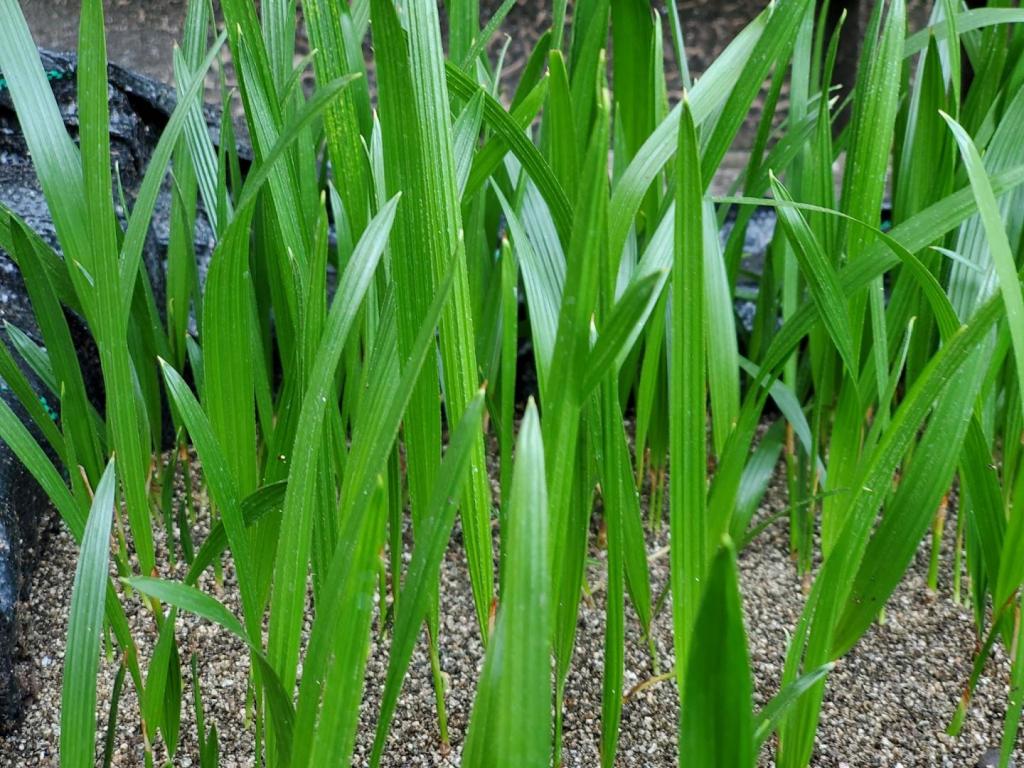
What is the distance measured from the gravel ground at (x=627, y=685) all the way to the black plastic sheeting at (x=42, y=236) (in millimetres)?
28

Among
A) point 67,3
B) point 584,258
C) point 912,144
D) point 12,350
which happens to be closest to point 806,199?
point 912,144

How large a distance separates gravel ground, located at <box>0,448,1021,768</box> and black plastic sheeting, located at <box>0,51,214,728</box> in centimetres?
3

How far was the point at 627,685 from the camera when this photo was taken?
0.72 meters

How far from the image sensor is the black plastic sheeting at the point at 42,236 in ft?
2.26

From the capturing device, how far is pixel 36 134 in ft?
1.97

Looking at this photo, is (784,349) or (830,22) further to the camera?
(830,22)

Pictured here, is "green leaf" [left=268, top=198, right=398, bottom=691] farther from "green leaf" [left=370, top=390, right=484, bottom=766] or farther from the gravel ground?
the gravel ground

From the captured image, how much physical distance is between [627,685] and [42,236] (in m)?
0.70

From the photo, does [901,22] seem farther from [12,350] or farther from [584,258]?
[12,350]

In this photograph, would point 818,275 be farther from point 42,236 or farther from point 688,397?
point 42,236

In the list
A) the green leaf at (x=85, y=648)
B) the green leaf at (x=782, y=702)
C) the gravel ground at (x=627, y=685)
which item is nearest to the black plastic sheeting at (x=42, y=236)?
the gravel ground at (x=627, y=685)

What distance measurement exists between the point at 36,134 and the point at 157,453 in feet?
1.10

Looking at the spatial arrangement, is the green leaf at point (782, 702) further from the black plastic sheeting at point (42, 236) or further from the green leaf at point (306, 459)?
the black plastic sheeting at point (42, 236)

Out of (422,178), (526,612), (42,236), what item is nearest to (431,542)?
(526,612)
